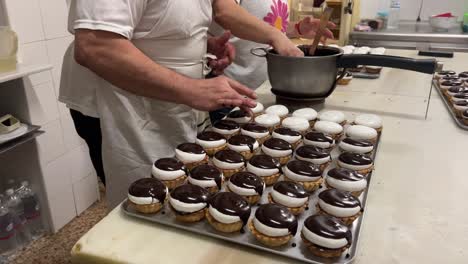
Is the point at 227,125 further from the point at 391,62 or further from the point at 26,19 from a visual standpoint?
the point at 26,19

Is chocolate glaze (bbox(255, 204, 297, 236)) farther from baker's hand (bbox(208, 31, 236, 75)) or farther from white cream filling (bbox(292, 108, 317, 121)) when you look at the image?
baker's hand (bbox(208, 31, 236, 75))

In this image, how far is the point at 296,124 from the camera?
1.00 metres

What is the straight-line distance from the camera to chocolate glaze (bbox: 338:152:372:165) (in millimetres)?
794

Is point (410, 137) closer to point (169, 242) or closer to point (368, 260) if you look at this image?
point (368, 260)

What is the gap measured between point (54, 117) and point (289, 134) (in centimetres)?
134

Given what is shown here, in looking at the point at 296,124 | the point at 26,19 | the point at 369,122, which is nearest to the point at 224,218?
the point at 296,124

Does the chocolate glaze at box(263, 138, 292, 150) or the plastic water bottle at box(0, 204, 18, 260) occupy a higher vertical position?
the chocolate glaze at box(263, 138, 292, 150)

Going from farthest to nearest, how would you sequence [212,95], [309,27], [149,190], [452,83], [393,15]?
[393,15], [309,27], [452,83], [212,95], [149,190]

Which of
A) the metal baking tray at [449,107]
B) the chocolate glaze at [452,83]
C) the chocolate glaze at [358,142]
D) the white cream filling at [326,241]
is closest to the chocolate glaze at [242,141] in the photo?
the chocolate glaze at [358,142]

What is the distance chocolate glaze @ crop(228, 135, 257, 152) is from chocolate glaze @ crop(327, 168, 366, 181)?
201 mm

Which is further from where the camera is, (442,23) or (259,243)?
(442,23)

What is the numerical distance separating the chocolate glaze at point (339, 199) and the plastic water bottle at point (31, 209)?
Answer: 1634 millimetres

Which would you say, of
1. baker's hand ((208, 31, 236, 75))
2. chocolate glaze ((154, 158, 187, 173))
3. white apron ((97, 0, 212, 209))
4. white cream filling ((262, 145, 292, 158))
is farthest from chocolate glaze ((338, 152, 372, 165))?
baker's hand ((208, 31, 236, 75))

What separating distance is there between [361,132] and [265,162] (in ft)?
0.98
